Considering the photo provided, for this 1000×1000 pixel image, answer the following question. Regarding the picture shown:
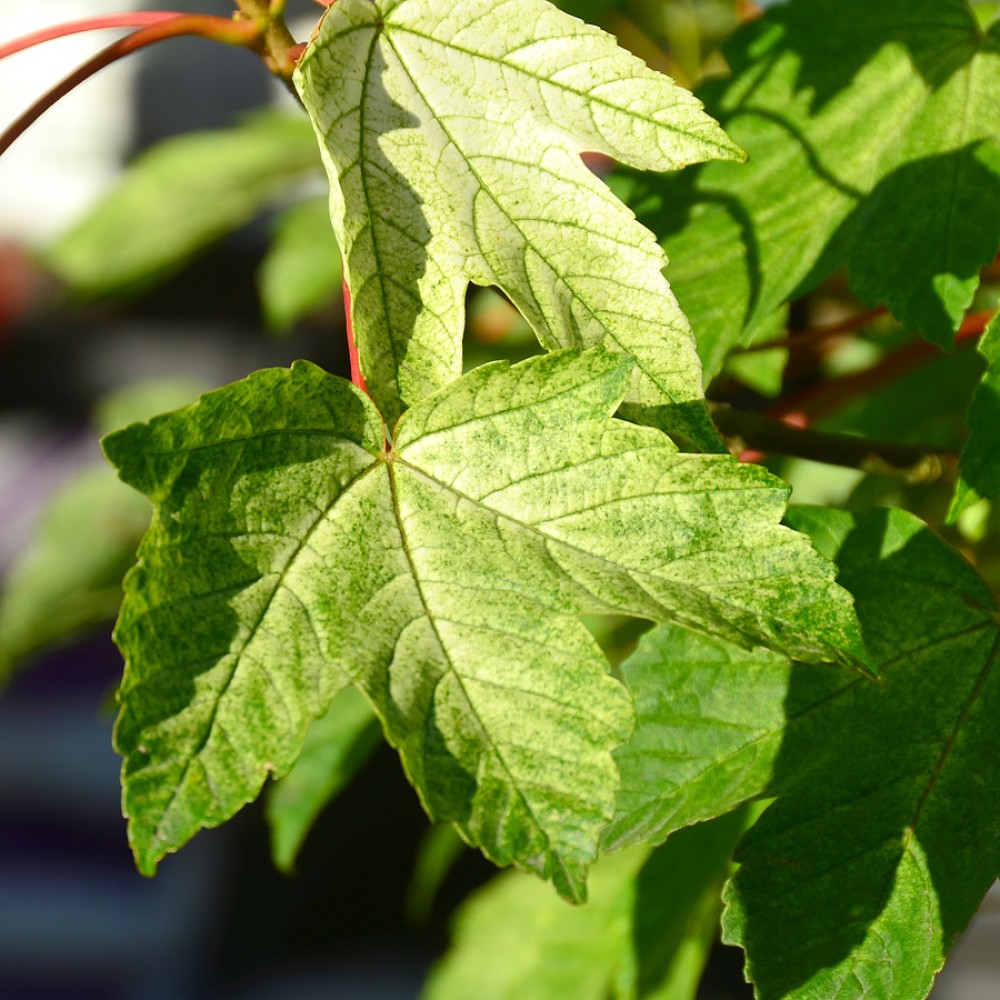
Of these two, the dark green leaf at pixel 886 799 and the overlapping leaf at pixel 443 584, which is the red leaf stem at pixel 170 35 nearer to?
the overlapping leaf at pixel 443 584

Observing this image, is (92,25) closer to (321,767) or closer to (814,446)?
(814,446)

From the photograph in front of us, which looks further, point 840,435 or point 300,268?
point 300,268

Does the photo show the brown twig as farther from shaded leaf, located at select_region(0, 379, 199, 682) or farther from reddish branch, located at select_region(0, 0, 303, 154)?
shaded leaf, located at select_region(0, 379, 199, 682)

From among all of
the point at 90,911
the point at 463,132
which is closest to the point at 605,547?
the point at 463,132

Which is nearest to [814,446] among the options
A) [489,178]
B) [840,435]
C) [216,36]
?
[840,435]

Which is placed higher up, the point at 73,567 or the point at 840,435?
the point at 840,435

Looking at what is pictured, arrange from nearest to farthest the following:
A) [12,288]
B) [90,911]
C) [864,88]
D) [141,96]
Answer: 1. [864,88]
2. [90,911]
3. [12,288]
4. [141,96]

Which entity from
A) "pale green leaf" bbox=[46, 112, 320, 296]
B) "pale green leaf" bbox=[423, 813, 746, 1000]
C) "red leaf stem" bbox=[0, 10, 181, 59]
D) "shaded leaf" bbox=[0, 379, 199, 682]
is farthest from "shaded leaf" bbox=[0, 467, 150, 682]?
"red leaf stem" bbox=[0, 10, 181, 59]

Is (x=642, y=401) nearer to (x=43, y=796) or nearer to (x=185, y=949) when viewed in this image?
(x=185, y=949)
